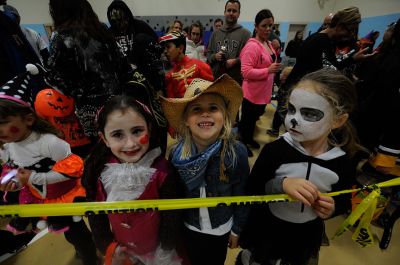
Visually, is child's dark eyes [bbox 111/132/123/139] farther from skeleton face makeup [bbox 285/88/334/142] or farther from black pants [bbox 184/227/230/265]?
skeleton face makeup [bbox 285/88/334/142]

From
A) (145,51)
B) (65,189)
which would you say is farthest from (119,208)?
(145,51)

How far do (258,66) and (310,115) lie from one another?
180 cm

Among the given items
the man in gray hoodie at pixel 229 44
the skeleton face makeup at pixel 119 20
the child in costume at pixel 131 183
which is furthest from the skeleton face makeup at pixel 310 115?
the man in gray hoodie at pixel 229 44

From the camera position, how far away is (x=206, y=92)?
3.57ft

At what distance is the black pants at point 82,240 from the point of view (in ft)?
4.81

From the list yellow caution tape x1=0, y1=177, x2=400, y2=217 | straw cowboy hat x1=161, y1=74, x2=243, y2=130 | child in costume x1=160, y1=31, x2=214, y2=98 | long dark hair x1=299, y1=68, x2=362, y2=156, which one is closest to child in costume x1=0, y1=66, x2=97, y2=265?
yellow caution tape x1=0, y1=177, x2=400, y2=217

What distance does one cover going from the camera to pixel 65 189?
1.31 m

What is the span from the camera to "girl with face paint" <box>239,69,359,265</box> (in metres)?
0.96

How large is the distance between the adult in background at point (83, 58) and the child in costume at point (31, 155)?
32 cm

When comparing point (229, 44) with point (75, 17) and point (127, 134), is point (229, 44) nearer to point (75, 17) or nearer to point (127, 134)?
point (75, 17)

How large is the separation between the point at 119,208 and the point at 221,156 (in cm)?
50

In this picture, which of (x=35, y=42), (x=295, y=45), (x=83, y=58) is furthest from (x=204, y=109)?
(x=295, y=45)

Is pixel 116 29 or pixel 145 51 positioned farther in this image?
pixel 116 29

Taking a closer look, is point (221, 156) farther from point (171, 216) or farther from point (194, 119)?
point (171, 216)
